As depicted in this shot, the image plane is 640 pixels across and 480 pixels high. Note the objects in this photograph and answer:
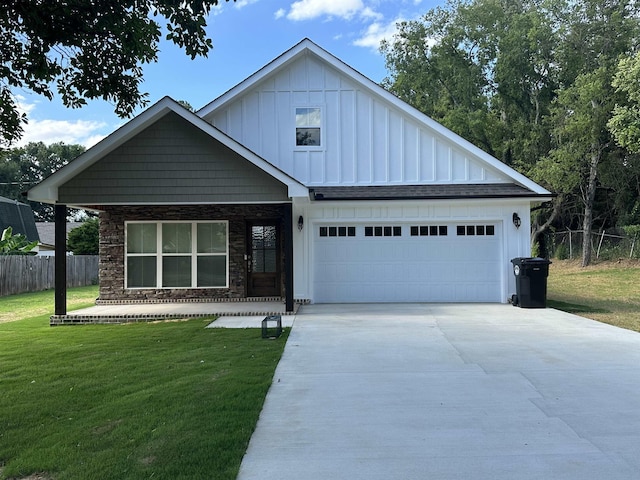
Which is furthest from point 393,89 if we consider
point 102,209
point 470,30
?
point 102,209

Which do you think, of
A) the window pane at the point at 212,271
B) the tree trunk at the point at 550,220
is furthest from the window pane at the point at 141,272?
the tree trunk at the point at 550,220

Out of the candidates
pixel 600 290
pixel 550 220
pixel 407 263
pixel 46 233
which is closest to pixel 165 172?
pixel 407 263

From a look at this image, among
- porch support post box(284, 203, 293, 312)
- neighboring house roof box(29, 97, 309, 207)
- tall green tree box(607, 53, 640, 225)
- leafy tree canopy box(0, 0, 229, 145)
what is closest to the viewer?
leafy tree canopy box(0, 0, 229, 145)

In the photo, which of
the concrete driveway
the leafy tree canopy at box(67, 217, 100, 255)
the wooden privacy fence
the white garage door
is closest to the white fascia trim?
the white garage door

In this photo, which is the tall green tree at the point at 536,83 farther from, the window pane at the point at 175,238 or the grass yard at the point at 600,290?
the window pane at the point at 175,238

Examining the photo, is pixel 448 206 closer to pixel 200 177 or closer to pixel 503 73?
pixel 200 177

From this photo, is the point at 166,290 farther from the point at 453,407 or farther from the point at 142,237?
the point at 453,407

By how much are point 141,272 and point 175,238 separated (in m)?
1.30

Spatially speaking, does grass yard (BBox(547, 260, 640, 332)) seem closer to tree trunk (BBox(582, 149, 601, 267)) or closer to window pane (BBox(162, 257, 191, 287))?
tree trunk (BBox(582, 149, 601, 267))

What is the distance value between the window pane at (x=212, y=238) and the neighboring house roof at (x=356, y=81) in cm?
294

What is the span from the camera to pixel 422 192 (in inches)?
457

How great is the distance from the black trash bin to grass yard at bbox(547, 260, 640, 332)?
92cm

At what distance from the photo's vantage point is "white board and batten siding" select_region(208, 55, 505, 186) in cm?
1211

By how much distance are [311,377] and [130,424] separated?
2142 millimetres
